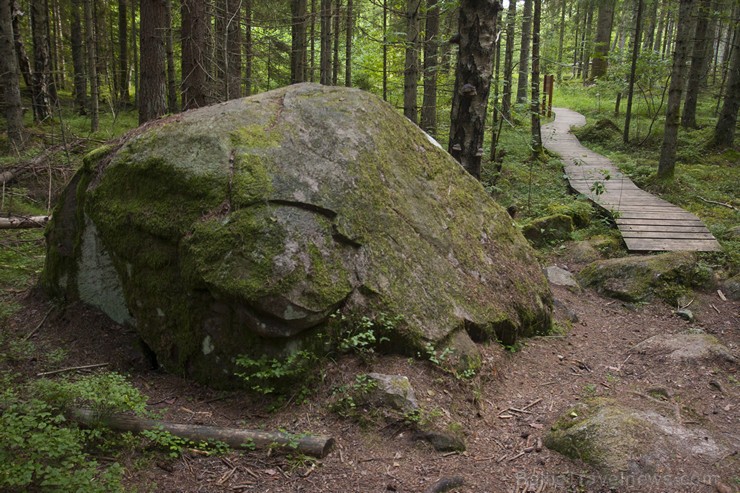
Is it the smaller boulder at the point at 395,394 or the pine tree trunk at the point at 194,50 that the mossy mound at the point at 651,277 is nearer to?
the smaller boulder at the point at 395,394

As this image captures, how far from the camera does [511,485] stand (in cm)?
342

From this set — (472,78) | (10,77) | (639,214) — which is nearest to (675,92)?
(639,214)

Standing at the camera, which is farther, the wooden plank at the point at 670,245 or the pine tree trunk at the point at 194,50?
the pine tree trunk at the point at 194,50

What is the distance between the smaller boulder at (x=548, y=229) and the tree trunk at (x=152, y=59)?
24.4 ft

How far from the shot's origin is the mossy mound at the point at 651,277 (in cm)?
736

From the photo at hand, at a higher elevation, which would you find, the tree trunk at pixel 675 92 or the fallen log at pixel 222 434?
the tree trunk at pixel 675 92

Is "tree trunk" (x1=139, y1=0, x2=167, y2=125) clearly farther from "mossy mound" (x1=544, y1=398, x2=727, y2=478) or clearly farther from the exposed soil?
"mossy mound" (x1=544, y1=398, x2=727, y2=478)

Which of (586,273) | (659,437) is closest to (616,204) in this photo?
(586,273)

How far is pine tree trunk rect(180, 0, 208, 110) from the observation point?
9.59 m

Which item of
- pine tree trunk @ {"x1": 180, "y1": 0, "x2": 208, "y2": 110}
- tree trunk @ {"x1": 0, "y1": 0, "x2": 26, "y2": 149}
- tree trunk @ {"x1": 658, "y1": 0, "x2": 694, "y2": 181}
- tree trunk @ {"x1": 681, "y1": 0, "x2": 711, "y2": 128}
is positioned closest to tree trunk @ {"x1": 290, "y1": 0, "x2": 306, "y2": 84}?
pine tree trunk @ {"x1": 180, "y1": 0, "x2": 208, "y2": 110}

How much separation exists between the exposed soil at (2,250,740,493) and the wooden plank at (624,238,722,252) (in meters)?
3.13

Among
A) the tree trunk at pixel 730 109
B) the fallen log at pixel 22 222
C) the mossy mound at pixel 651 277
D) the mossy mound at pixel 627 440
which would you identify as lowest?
the mossy mound at pixel 651 277

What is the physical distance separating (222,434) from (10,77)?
423 inches

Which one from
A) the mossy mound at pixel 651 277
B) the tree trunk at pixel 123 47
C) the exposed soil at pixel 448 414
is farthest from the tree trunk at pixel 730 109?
the tree trunk at pixel 123 47
